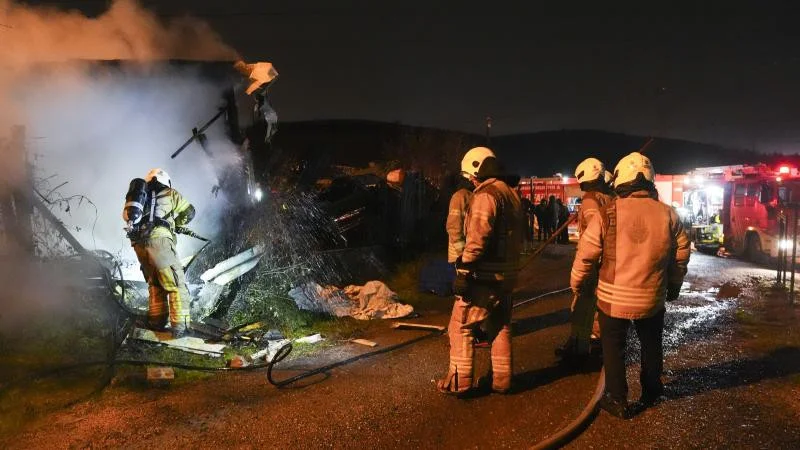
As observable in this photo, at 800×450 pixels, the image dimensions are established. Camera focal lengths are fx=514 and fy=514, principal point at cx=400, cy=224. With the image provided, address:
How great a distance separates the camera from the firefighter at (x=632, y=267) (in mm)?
3861

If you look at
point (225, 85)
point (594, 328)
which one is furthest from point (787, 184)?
point (225, 85)

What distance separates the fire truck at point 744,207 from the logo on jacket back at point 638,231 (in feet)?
29.3

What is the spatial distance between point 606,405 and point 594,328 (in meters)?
1.63

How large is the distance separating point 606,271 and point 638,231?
40 centimetres

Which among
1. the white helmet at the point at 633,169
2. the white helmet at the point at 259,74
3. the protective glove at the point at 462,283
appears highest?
the white helmet at the point at 259,74

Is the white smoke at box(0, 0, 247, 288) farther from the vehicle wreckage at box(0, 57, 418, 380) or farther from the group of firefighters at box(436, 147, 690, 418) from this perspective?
the group of firefighters at box(436, 147, 690, 418)

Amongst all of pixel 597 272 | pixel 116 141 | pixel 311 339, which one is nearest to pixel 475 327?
pixel 597 272

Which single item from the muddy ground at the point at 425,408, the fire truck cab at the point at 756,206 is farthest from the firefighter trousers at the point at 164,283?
the fire truck cab at the point at 756,206

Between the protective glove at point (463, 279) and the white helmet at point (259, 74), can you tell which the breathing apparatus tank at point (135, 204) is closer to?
the white helmet at point (259, 74)

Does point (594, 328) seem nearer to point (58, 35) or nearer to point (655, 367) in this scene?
point (655, 367)

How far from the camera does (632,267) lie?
3.88 metres

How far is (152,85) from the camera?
25.2 ft

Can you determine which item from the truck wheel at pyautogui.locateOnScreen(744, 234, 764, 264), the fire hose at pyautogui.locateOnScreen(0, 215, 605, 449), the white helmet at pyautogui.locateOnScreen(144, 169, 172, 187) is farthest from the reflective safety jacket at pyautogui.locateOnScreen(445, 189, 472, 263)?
the truck wheel at pyautogui.locateOnScreen(744, 234, 764, 264)

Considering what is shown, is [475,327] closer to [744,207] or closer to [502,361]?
[502,361]
